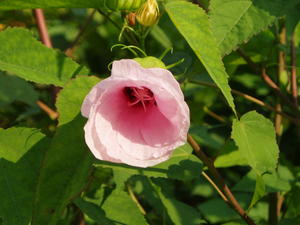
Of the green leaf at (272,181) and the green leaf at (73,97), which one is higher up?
the green leaf at (73,97)

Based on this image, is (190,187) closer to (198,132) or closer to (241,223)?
(198,132)

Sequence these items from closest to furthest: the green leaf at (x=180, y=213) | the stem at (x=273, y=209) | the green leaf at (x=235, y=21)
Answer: the green leaf at (x=235, y=21) < the green leaf at (x=180, y=213) < the stem at (x=273, y=209)

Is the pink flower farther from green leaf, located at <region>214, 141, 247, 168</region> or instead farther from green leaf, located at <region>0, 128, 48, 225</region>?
green leaf, located at <region>214, 141, 247, 168</region>

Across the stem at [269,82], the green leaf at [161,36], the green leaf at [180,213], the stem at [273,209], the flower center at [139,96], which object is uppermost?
the flower center at [139,96]

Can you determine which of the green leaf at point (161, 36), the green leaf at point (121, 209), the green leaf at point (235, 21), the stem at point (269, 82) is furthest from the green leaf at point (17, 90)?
the green leaf at point (235, 21)

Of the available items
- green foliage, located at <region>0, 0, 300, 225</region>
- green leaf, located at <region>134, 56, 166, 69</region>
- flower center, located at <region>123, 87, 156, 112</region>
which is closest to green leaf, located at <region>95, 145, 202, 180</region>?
green foliage, located at <region>0, 0, 300, 225</region>

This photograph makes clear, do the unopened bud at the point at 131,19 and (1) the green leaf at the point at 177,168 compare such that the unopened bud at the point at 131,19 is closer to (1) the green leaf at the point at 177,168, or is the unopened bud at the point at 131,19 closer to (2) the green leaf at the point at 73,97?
(2) the green leaf at the point at 73,97

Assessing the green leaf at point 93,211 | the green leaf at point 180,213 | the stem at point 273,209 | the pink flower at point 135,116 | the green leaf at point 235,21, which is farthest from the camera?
the stem at point 273,209
